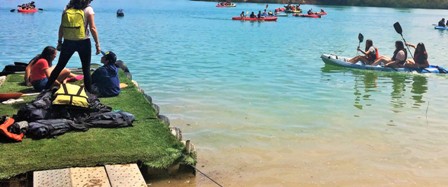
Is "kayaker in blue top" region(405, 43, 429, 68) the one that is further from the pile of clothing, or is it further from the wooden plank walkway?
the wooden plank walkway

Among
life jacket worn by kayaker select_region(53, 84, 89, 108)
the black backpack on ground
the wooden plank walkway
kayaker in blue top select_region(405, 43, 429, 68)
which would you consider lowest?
kayaker in blue top select_region(405, 43, 429, 68)

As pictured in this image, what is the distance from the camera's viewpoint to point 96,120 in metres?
7.27

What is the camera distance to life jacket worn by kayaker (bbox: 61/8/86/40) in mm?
7977

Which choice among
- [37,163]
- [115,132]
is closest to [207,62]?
[115,132]

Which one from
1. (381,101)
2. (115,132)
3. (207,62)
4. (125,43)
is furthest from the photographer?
(125,43)

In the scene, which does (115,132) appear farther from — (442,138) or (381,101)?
(381,101)

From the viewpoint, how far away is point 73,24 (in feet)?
26.2

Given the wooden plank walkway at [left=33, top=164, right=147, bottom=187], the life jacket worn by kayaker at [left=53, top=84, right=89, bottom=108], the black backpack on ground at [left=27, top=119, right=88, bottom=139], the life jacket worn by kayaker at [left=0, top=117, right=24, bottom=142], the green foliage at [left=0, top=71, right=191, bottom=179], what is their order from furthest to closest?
the life jacket worn by kayaker at [left=53, top=84, right=89, bottom=108]
the black backpack on ground at [left=27, top=119, right=88, bottom=139]
the life jacket worn by kayaker at [left=0, top=117, right=24, bottom=142]
the green foliage at [left=0, top=71, right=191, bottom=179]
the wooden plank walkway at [left=33, top=164, right=147, bottom=187]

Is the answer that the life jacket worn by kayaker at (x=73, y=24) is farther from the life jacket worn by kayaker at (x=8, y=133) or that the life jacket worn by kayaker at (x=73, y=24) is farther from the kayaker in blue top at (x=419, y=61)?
the kayaker in blue top at (x=419, y=61)

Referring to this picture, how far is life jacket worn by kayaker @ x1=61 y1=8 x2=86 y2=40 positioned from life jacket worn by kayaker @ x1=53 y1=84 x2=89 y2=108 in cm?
111

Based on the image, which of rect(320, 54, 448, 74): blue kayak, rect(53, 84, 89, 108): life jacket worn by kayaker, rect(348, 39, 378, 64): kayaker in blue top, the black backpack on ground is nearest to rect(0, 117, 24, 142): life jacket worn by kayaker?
the black backpack on ground

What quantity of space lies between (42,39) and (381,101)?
22671 mm

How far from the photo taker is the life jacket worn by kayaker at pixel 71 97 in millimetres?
7215

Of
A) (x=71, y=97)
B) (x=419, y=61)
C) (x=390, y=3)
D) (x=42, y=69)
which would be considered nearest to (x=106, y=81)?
(x=42, y=69)
